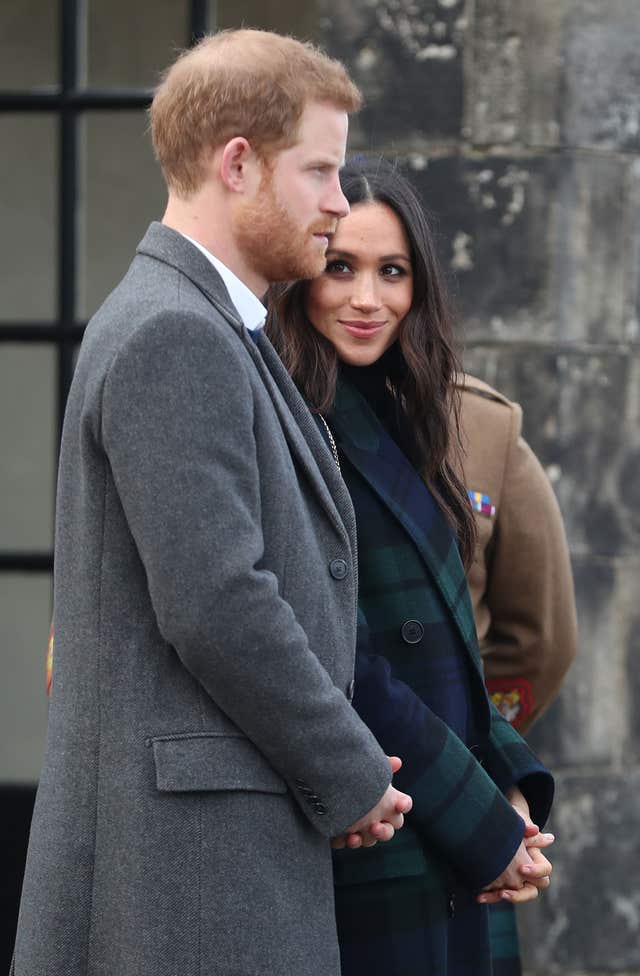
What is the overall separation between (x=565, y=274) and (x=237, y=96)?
177cm

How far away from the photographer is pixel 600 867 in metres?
3.69

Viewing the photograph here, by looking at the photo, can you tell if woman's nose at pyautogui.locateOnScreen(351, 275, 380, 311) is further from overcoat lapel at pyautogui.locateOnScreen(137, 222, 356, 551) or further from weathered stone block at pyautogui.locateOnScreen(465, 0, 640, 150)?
weathered stone block at pyautogui.locateOnScreen(465, 0, 640, 150)

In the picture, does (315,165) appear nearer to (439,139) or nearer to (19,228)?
(439,139)

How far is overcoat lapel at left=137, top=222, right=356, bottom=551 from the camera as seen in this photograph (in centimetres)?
200

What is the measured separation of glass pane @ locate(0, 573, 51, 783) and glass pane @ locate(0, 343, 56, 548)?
0.41 feet

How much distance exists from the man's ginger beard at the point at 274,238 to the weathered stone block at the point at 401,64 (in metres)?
1.59

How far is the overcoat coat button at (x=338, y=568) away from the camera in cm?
206

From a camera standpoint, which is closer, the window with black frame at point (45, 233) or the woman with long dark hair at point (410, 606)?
the woman with long dark hair at point (410, 606)

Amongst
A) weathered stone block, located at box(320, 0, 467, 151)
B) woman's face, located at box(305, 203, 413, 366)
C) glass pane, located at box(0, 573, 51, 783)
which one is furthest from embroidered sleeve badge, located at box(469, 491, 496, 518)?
glass pane, located at box(0, 573, 51, 783)

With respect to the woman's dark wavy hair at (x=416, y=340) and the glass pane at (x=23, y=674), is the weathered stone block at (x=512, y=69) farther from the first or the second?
the glass pane at (x=23, y=674)

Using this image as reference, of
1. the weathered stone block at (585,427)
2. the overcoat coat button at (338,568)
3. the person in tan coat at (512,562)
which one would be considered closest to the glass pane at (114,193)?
the weathered stone block at (585,427)

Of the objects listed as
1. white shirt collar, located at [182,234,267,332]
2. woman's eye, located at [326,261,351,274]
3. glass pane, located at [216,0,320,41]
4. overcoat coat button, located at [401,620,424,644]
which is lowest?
overcoat coat button, located at [401,620,424,644]

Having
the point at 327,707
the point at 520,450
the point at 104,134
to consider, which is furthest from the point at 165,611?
the point at 104,134

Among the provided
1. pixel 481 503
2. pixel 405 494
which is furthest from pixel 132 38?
pixel 405 494
